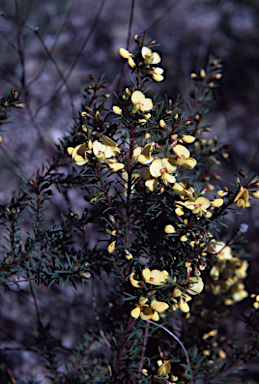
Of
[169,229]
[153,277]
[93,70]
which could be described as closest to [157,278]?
[153,277]

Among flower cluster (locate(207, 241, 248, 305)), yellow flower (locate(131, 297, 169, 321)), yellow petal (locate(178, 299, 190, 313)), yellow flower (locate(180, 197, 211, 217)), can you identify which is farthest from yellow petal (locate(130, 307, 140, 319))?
flower cluster (locate(207, 241, 248, 305))

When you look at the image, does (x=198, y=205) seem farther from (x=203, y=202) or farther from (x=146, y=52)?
(x=146, y=52)

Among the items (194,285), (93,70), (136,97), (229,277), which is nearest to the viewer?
(136,97)

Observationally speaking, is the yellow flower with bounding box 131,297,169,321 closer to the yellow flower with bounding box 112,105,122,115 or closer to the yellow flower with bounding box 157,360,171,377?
the yellow flower with bounding box 157,360,171,377

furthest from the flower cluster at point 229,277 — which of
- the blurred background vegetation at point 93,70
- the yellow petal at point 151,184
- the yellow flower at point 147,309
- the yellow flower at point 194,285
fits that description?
the blurred background vegetation at point 93,70

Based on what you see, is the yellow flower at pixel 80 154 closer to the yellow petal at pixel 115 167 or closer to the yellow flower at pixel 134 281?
the yellow petal at pixel 115 167

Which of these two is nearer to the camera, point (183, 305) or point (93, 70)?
point (183, 305)

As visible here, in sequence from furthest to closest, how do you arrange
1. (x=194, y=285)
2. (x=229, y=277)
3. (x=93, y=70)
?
(x=93, y=70) < (x=229, y=277) < (x=194, y=285)
